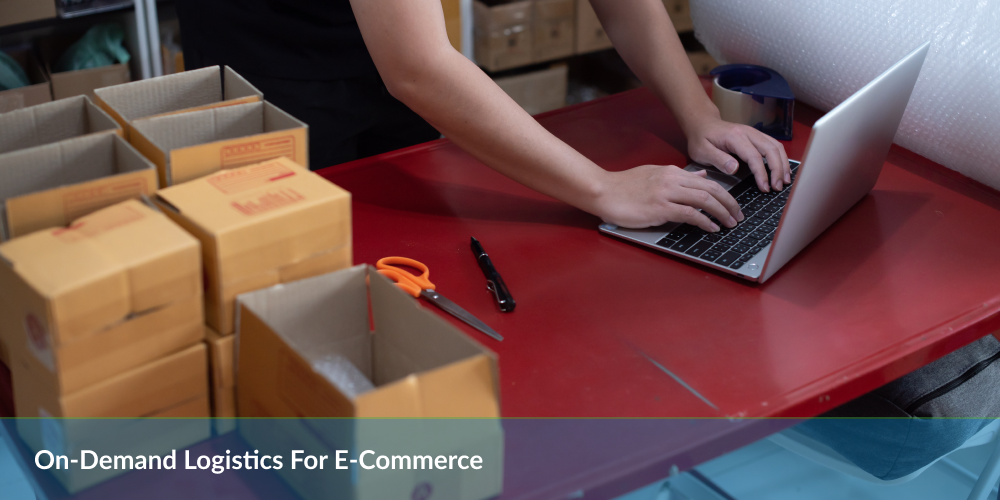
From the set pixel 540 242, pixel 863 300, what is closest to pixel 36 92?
pixel 540 242

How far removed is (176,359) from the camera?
75 centimetres

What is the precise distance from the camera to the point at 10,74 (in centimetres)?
247

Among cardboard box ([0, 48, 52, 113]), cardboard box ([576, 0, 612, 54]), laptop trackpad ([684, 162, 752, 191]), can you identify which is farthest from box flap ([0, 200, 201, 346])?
cardboard box ([576, 0, 612, 54])

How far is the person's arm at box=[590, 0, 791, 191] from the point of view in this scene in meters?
1.28

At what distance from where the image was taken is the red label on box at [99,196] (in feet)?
2.51

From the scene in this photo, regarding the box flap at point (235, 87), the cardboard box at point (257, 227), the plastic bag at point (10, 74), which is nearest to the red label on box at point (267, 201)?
the cardboard box at point (257, 227)

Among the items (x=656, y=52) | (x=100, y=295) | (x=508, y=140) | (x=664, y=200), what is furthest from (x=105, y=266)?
(x=656, y=52)

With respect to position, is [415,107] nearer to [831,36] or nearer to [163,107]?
[163,107]

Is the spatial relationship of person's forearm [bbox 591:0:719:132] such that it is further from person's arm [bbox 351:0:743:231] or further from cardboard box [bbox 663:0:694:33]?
cardboard box [bbox 663:0:694:33]

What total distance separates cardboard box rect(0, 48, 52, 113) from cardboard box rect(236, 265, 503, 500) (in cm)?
179

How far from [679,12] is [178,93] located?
255 cm

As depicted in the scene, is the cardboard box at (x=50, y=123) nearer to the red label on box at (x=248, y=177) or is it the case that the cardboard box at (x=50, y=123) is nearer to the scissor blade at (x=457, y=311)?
the red label on box at (x=248, y=177)

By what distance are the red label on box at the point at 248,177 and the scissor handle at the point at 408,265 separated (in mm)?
252

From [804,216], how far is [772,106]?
42 cm
